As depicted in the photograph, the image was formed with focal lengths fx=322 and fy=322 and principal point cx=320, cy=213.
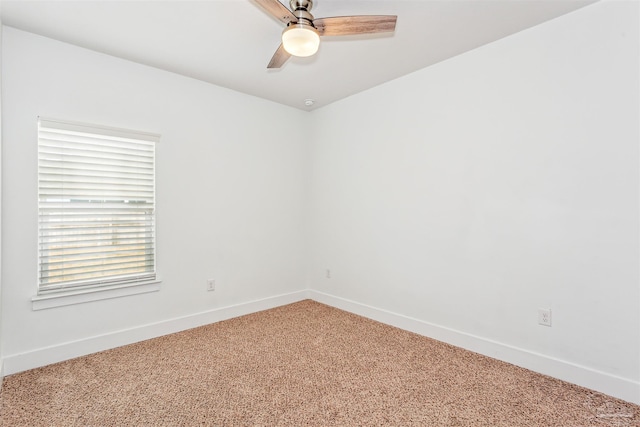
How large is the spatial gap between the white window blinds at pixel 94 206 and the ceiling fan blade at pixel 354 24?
197cm

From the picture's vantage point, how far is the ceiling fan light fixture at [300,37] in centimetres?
184

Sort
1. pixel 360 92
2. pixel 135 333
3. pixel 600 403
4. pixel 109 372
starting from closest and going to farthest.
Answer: pixel 600 403 < pixel 109 372 < pixel 135 333 < pixel 360 92

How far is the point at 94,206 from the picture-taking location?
2.73 metres

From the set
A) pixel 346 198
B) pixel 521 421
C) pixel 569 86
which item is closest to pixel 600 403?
pixel 521 421

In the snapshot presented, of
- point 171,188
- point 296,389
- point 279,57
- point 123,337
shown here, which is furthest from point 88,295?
point 279,57

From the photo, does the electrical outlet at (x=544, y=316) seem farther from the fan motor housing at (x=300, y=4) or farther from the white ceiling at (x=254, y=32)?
the fan motor housing at (x=300, y=4)

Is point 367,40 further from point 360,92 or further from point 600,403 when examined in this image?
point 600,403

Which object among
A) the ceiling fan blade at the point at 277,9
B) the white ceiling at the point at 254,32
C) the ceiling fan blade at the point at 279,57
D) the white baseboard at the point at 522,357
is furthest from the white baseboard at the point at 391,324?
the ceiling fan blade at the point at 277,9

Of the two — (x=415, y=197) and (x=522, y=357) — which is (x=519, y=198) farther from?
(x=522, y=357)

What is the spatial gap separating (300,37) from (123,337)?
2.85 metres

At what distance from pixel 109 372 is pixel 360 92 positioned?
138 inches

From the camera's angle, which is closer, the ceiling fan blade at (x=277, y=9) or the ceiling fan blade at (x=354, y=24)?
the ceiling fan blade at (x=277, y=9)

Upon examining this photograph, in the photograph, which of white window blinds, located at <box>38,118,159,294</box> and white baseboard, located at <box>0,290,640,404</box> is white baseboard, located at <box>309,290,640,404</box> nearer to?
white baseboard, located at <box>0,290,640,404</box>

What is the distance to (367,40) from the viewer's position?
255 centimetres
